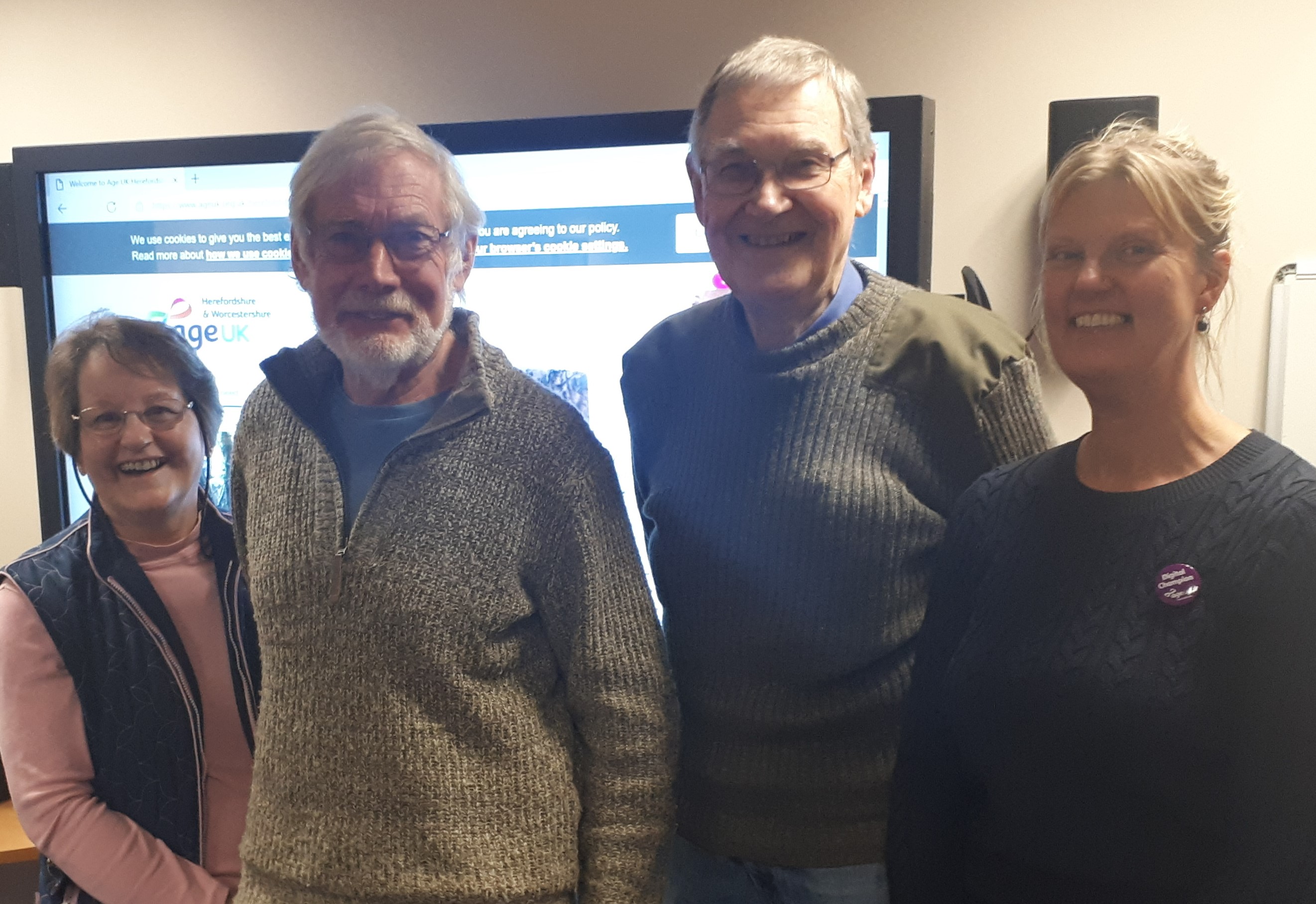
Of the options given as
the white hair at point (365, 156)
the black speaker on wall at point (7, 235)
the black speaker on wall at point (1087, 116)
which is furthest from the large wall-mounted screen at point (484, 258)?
the white hair at point (365, 156)

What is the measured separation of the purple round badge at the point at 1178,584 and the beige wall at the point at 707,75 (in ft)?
3.40

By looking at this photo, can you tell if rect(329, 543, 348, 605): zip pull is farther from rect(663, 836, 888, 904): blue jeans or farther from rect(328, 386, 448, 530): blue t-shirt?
rect(663, 836, 888, 904): blue jeans

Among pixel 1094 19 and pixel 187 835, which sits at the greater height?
pixel 1094 19

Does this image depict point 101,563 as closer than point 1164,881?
No

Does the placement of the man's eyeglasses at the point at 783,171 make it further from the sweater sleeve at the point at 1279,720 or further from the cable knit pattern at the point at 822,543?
the sweater sleeve at the point at 1279,720

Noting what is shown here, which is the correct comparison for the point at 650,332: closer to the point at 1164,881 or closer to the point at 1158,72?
the point at 1164,881

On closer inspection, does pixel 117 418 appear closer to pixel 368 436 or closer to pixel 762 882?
pixel 368 436

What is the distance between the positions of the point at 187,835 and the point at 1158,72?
7.31ft

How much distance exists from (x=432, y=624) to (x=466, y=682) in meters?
0.09

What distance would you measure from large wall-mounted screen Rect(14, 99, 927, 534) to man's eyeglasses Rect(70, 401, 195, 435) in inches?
21.0

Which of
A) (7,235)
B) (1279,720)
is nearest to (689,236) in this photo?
(1279,720)

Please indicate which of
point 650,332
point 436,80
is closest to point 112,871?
point 650,332

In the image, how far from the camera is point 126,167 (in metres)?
1.89

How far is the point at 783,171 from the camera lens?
115cm
